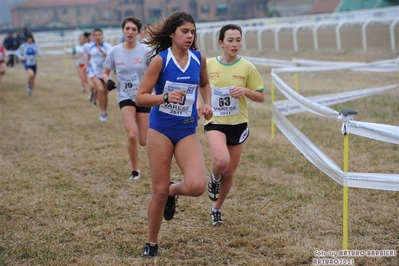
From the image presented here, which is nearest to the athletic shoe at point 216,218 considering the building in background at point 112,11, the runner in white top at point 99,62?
the runner in white top at point 99,62

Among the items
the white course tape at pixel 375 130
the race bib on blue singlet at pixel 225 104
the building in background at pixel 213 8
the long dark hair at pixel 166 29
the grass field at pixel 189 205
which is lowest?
the grass field at pixel 189 205

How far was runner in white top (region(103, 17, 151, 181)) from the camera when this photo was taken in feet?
26.5

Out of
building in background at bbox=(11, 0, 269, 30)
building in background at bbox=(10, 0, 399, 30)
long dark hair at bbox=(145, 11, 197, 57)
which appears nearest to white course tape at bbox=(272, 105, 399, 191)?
long dark hair at bbox=(145, 11, 197, 57)

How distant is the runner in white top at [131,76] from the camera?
8.09 meters

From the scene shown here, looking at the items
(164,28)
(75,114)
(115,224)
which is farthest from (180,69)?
(75,114)

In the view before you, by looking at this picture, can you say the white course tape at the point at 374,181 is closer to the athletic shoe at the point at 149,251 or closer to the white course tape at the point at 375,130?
the white course tape at the point at 375,130

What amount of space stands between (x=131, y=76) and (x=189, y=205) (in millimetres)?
2276

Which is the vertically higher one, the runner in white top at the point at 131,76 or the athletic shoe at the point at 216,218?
the runner in white top at the point at 131,76

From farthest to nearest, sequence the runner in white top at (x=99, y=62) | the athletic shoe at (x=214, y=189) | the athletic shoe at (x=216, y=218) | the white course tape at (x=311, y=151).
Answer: the runner in white top at (x=99, y=62), the athletic shoe at (x=216, y=218), the athletic shoe at (x=214, y=189), the white course tape at (x=311, y=151)

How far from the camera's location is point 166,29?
504 cm

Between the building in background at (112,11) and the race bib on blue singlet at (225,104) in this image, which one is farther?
the building in background at (112,11)

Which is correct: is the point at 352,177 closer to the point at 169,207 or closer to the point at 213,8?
the point at 169,207

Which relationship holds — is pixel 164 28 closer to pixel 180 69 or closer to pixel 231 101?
pixel 180 69

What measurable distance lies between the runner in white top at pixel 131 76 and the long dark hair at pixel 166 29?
2.97 metres
